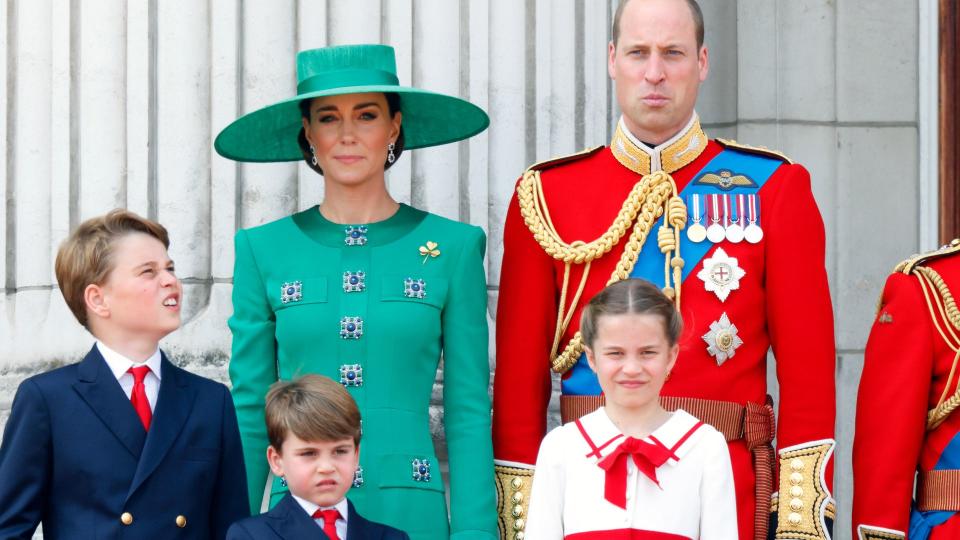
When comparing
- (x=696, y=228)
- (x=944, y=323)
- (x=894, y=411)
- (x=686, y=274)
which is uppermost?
(x=696, y=228)

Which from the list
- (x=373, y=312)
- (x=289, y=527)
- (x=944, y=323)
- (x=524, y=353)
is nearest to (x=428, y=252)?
(x=373, y=312)

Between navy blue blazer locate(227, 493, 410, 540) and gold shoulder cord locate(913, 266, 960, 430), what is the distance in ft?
4.78

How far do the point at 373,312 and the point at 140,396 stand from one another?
640 millimetres

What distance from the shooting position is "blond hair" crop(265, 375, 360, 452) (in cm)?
442

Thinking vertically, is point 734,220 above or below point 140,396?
above

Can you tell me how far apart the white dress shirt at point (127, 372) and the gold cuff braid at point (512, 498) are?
34.9 inches

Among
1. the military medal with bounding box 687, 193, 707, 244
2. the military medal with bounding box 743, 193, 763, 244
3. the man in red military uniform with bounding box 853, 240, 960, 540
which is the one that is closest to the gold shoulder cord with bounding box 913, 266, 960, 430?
the man in red military uniform with bounding box 853, 240, 960, 540

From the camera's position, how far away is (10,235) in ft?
19.4

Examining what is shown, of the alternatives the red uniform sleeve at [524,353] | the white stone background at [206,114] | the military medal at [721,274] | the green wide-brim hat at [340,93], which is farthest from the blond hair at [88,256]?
the military medal at [721,274]

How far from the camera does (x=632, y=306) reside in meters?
4.34

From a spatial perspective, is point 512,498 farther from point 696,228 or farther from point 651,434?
point 696,228

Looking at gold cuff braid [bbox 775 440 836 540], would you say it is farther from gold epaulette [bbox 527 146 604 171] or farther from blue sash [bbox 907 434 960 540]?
gold epaulette [bbox 527 146 604 171]

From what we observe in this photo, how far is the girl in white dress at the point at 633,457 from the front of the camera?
425 cm

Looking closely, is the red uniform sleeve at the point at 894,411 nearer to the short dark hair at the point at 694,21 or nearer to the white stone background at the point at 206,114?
the short dark hair at the point at 694,21
